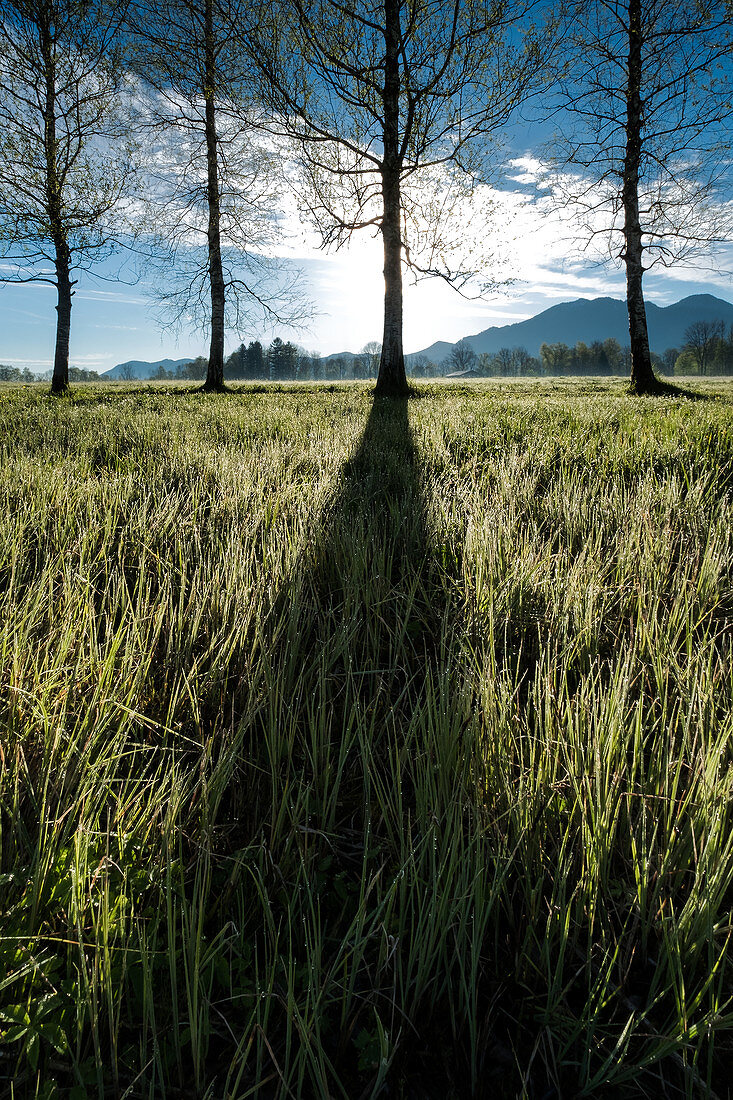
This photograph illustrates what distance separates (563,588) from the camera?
5.67ft

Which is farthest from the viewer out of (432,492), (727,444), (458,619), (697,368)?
(697,368)

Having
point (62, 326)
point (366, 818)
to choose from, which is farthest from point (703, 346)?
point (366, 818)

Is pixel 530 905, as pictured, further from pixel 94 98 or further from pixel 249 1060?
pixel 94 98

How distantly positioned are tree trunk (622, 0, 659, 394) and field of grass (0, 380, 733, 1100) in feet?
43.4

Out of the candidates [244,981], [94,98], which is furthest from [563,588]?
[94,98]

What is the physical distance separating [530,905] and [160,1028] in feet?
1.74

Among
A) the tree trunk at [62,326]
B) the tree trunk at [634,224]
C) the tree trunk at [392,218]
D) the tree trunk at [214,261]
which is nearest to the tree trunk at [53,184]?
the tree trunk at [62,326]

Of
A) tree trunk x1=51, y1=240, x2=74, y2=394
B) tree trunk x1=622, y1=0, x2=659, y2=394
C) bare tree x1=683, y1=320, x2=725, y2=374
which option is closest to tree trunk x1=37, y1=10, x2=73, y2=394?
tree trunk x1=51, y1=240, x2=74, y2=394

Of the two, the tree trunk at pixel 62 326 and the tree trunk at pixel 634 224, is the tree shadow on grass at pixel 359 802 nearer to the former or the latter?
the tree trunk at pixel 634 224

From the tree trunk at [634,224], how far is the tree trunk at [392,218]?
580 cm

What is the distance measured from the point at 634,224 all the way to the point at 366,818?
1695cm

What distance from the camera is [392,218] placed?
11.9m

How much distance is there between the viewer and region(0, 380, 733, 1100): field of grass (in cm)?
66

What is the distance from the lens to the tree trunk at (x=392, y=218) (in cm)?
1077
